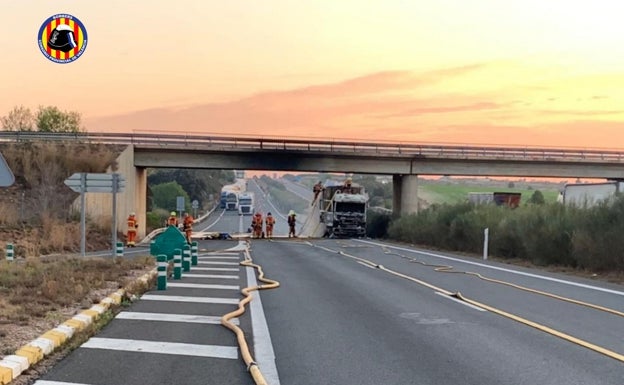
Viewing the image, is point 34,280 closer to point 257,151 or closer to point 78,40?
point 78,40

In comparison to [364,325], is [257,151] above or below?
above

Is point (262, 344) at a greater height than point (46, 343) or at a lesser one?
lesser

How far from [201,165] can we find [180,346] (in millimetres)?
39739

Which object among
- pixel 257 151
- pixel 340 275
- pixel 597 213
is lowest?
pixel 340 275

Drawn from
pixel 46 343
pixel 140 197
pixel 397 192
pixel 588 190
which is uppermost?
pixel 397 192

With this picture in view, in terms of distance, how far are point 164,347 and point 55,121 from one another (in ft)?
225

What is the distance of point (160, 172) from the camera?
140500 mm

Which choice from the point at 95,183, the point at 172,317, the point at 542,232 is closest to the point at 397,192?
the point at 542,232

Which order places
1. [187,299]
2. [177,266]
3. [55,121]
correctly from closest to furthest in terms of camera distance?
1. [187,299]
2. [177,266]
3. [55,121]

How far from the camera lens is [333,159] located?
50875 mm

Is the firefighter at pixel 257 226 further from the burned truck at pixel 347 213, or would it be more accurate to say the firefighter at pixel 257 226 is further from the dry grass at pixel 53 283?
the dry grass at pixel 53 283

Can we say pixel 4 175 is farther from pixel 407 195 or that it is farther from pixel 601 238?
pixel 407 195

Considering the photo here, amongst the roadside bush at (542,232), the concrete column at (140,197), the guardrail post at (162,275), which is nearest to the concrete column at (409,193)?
the roadside bush at (542,232)

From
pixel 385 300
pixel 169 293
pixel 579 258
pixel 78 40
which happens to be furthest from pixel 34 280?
pixel 579 258
